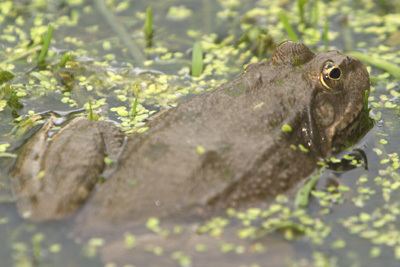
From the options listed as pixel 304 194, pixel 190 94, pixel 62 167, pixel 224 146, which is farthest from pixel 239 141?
pixel 190 94

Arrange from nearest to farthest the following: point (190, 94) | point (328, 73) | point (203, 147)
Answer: point (203, 147) → point (328, 73) → point (190, 94)

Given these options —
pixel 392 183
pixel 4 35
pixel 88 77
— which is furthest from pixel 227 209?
pixel 4 35

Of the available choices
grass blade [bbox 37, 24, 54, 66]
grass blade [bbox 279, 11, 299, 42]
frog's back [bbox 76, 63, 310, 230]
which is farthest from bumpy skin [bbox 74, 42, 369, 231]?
grass blade [bbox 37, 24, 54, 66]

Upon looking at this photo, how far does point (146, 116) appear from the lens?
5180mm

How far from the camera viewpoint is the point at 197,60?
571cm

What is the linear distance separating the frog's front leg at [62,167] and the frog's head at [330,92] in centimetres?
113

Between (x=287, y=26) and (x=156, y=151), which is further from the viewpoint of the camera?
(x=287, y=26)

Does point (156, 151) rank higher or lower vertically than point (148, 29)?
lower

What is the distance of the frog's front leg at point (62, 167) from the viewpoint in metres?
4.06

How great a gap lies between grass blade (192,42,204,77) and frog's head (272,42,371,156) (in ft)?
3.59

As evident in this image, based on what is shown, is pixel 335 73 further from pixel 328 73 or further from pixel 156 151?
pixel 156 151

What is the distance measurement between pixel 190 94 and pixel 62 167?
1.59 meters

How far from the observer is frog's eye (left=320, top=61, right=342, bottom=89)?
4.61 meters

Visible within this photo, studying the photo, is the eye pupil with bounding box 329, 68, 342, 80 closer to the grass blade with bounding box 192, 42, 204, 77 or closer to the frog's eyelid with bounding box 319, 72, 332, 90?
the frog's eyelid with bounding box 319, 72, 332, 90
